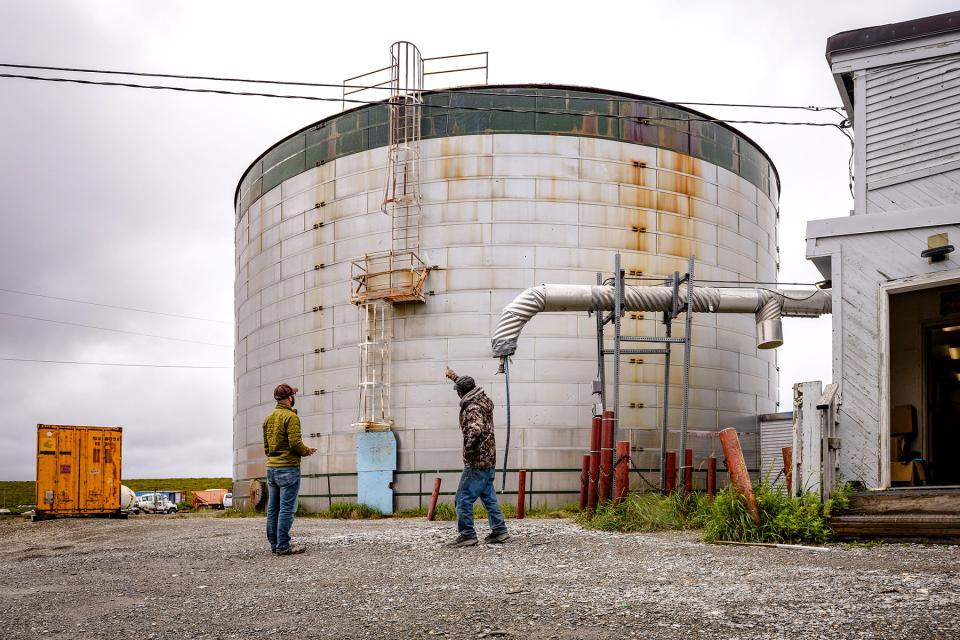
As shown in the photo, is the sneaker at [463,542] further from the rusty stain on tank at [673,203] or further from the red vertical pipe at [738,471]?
the rusty stain on tank at [673,203]

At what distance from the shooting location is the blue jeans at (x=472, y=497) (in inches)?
371

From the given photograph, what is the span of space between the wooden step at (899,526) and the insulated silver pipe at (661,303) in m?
6.59

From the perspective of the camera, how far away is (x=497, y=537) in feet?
31.5

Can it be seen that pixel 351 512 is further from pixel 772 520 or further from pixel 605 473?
pixel 772 520

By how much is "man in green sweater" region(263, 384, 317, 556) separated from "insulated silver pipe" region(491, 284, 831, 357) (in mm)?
5857

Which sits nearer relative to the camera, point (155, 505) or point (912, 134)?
point (912, 134)

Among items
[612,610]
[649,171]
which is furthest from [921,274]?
[649,171]

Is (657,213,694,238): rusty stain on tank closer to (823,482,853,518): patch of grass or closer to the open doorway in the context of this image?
the open doorway

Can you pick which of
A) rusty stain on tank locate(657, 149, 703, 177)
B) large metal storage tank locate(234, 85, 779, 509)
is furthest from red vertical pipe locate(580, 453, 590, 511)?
rusty stain on tank locate(657, 149, 703, 177)

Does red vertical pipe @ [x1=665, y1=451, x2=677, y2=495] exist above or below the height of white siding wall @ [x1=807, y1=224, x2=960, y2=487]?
below

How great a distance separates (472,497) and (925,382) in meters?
7.52

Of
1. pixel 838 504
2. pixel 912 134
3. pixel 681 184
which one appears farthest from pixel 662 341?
pixel 838 504

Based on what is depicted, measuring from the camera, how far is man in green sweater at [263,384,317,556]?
9211 mm

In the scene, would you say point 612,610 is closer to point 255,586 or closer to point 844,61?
point 255,586
